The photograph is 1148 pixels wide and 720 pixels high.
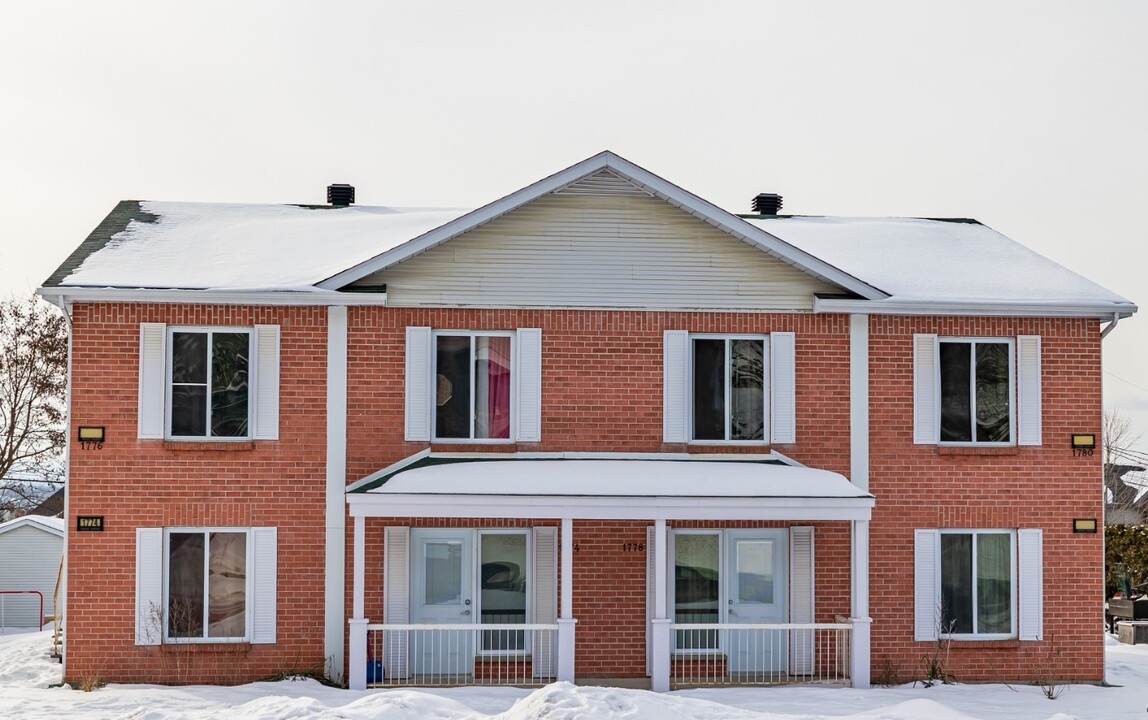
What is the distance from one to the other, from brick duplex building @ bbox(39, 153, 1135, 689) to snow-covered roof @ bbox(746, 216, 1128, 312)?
0.39ft

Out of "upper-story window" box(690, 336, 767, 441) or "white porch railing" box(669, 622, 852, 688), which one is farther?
"upper-story window" box(690, 336, 767, 441)

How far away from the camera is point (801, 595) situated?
1620cm

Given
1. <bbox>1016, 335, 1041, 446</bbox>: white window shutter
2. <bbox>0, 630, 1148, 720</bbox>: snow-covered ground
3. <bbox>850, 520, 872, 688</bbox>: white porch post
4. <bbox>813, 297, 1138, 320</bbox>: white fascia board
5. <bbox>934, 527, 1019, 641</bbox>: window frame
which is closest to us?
<bbox>0, 630, 1148, 720</bbox>: snow-covered ground

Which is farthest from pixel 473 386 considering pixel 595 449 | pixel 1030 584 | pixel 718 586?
pixel 1030 584

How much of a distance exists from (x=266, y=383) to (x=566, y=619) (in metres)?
4.95

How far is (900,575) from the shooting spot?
16.3 m

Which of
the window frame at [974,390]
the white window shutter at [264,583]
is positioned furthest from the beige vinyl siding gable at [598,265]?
the white window shutter at [264,583]

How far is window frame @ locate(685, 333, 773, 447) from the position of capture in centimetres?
1634

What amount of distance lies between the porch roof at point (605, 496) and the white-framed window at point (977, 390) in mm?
2103

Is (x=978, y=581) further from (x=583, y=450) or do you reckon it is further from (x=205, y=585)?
(x=205, y=585)

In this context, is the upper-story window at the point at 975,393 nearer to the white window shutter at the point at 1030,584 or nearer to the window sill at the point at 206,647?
the white window shutter at the point at 1030,584

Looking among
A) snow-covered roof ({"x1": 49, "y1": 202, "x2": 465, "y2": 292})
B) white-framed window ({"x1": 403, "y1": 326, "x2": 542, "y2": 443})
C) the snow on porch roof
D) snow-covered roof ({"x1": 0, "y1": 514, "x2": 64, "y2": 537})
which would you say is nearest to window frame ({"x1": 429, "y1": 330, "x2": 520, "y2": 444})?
white-framed window ({"x1": 403, "y1": 326, "x2": 542, "y2": 443})

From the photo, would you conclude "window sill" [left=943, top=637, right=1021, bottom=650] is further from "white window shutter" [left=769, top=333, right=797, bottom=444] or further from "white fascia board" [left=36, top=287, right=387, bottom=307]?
"white fascia board" [left=36, top=287, right=387, bottom=307]

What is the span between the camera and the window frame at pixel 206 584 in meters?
15.5
